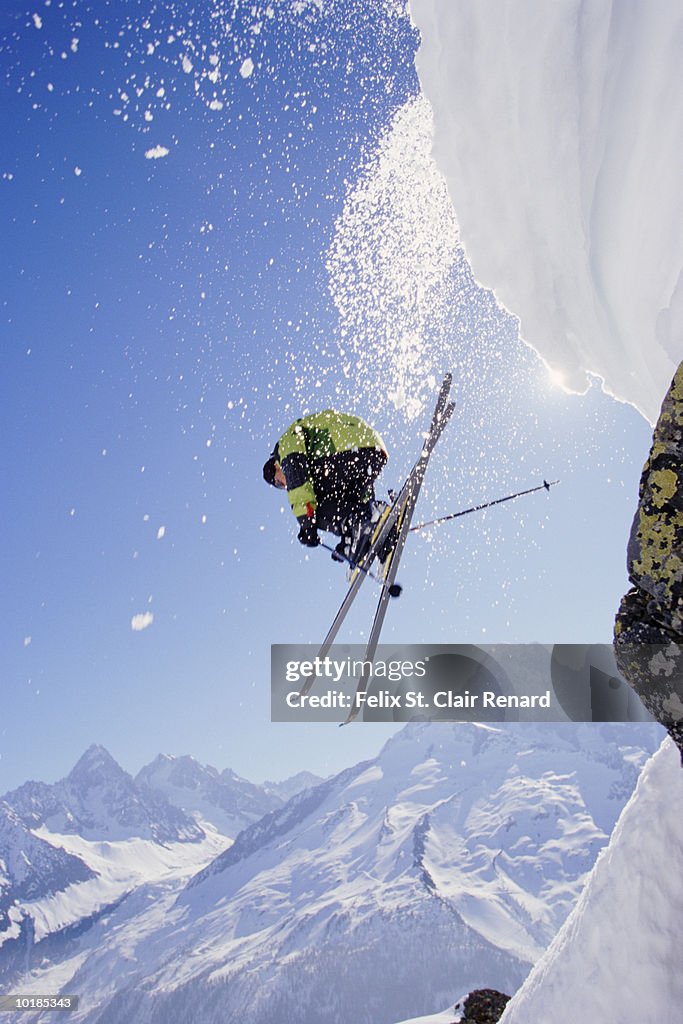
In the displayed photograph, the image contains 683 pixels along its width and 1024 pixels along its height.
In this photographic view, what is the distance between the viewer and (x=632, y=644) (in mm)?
2721

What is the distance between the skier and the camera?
898 centimetres

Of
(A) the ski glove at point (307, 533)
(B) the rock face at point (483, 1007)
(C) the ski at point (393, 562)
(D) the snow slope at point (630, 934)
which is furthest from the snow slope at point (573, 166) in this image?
(B) the rock face at point (483, 1007)

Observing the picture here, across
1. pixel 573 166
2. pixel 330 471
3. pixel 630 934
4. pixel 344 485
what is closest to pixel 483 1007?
pixel 630 934

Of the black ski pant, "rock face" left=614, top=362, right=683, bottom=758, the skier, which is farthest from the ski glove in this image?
"rock face" left=614, top=362, right=683, bottom=758

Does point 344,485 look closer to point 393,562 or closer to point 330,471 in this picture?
point 330,471

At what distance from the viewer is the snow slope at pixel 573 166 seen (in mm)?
5711

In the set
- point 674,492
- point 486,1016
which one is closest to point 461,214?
point 674,492

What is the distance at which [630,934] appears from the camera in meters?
3.92

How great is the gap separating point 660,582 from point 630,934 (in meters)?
2.50

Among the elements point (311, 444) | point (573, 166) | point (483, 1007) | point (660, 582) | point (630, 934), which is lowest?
point (483, 1007)

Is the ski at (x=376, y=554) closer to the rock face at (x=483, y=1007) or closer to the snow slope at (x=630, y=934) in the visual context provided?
the rock face at (x=483, y=1007)

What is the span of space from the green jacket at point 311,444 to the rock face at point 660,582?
642 centimetres

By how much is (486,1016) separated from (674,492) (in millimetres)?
6495

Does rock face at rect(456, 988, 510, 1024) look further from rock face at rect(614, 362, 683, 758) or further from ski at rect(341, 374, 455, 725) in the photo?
rock face at rect(614, 362, 683, 758)
